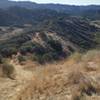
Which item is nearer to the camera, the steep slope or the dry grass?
the dry grass

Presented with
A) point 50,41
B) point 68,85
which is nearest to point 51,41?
point 50,41

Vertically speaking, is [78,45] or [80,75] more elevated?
[80,75]

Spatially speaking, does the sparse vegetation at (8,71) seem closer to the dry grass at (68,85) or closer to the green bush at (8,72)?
the green bush at (8,72)

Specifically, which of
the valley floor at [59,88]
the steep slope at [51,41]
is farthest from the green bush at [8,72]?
the steep slope at [51,41]

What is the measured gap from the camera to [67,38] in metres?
61.2

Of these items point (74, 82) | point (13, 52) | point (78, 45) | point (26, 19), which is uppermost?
point (74, 82)

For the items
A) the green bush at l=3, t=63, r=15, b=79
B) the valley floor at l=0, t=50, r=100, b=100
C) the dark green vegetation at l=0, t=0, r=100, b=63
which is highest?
the valley floor at l=0, t=50, r=100, b=100

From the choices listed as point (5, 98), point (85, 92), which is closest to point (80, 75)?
point (85, 92)

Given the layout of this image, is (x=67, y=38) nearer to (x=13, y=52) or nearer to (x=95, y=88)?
(x=13, y=52)

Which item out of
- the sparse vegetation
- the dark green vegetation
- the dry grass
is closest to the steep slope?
the dark green vegetation

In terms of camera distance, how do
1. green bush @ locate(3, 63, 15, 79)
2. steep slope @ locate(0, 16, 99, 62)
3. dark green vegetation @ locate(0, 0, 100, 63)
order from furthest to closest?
steep slope @ locate(0, 16, 99, 62), dark green vegetation @ locate(0, 0, 100, 63), green bush @ locate(3, 63, 15, 79)

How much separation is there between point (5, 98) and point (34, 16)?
13074 centimetres

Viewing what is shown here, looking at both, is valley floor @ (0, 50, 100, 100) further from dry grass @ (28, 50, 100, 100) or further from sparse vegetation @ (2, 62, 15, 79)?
sparse vegetation @ (2, 62, 15, 79)

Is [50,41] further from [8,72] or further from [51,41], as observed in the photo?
[8,72]
